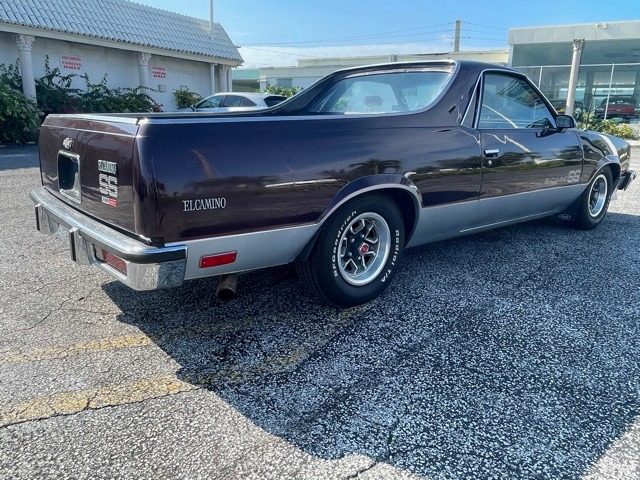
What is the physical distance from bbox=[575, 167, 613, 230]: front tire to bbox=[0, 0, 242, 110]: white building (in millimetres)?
15276

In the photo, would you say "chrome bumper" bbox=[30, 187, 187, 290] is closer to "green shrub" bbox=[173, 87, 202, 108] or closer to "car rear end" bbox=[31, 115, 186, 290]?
"car rear end" bbox=[31, 115, 186, 290]

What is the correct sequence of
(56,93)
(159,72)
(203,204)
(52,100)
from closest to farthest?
1. (203,204)
2. (52,100)
3. (56,93)
4. (159,72)

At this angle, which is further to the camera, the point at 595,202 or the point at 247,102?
the point at 247,102

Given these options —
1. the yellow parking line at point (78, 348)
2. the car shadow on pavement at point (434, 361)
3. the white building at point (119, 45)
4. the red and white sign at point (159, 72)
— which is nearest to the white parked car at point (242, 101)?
the white building at point (119, 45)

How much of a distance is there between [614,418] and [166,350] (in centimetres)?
232

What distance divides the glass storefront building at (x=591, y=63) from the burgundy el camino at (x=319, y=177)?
2089cm

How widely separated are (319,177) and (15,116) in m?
13.1

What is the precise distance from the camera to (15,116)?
1294cm

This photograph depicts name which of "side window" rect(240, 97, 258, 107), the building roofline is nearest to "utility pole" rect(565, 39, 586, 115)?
the building roofline

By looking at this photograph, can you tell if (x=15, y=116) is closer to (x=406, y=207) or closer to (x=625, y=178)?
(x=406, y=207)

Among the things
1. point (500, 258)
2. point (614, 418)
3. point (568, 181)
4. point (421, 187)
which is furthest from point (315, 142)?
point (568, 181)

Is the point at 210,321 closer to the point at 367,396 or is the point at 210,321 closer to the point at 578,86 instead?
the point at 367,396

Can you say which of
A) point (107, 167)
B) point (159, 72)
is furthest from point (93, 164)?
point (159, 72)

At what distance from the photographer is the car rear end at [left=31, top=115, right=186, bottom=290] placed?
2.43 m
